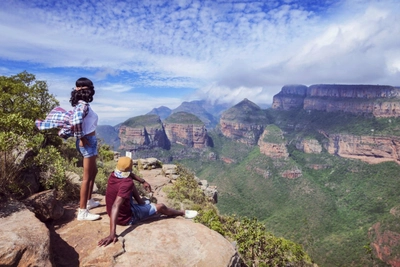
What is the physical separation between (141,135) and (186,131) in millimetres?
33236

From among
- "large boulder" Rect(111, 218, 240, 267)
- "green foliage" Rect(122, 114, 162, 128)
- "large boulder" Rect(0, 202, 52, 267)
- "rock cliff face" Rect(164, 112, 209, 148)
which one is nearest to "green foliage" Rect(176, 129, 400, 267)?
"rock cliff face" Rect(164, 112, 209, 148)

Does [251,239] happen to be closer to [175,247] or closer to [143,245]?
[175,247]

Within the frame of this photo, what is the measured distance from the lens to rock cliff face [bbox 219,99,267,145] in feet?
531

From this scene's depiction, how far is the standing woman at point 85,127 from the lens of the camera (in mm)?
5191

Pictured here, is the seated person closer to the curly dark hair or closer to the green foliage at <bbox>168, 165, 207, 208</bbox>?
the curly dark hair

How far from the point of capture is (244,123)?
6550 inches

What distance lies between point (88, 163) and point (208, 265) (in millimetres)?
3389

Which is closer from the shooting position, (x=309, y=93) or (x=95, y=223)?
(x=95, y=223)

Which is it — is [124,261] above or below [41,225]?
below

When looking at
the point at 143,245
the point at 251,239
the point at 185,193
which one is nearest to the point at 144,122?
the point at 185,193

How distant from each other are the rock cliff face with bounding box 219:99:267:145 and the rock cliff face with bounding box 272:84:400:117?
20.2 m

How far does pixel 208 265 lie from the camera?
14.1 feet

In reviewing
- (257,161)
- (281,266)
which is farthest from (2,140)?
(257,161)

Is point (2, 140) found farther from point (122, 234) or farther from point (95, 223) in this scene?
point (122, 234)
